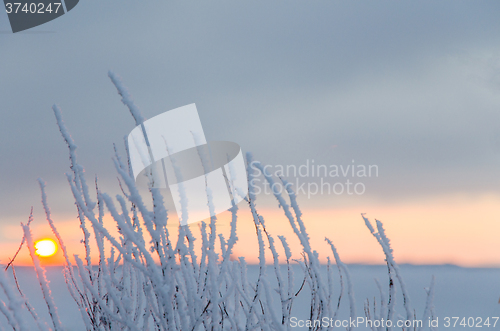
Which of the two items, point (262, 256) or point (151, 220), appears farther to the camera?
point (262, 256)

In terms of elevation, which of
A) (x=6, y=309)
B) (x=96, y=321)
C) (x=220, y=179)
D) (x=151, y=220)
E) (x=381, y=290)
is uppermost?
(x=220, y=179)

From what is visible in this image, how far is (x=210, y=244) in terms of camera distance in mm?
2227

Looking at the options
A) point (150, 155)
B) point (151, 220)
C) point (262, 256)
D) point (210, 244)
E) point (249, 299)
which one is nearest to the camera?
point (151, 220)

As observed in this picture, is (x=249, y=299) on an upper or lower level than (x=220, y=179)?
lower

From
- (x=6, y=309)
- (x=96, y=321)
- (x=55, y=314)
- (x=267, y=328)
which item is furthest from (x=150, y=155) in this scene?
(x=96, y=321)

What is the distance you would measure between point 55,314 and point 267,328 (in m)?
1.55

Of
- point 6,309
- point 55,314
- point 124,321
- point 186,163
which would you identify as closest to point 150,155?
point 186,163

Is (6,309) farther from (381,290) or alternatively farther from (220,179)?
(381,290)

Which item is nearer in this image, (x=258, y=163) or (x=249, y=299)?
(x=258, y=163)

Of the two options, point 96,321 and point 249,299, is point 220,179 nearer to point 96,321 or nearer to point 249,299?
point 249,299

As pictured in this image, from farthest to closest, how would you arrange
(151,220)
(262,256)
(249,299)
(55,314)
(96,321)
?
(96,321) < (249,299) < (262,256) < (55,314) < (151,220)

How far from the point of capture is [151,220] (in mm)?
1942

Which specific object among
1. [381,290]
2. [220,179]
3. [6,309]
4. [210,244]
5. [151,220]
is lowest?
[381,290]

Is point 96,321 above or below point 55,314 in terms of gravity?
below
